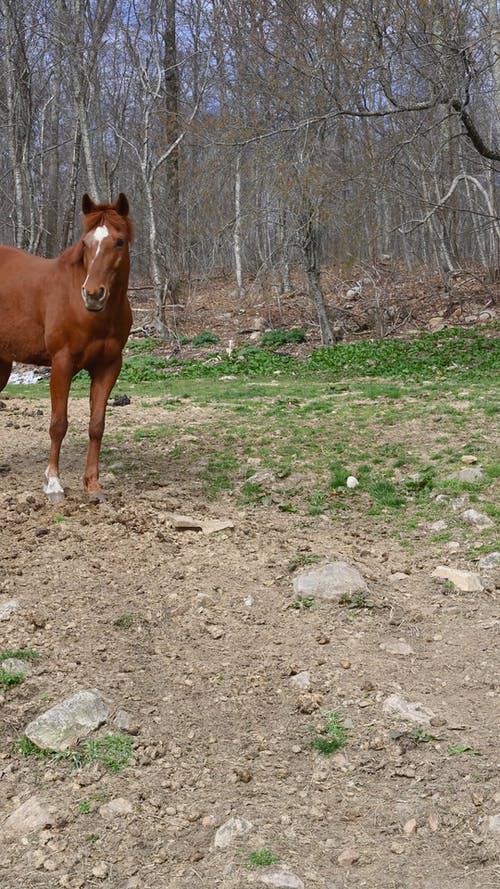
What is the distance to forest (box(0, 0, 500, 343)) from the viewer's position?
1091cm

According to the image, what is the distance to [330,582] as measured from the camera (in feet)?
14.1

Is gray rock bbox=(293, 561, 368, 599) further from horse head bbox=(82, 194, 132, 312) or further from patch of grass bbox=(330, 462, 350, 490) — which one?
horse head bbox=(82, 194, 132, 312)

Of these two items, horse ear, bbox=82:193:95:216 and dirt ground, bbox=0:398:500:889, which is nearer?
dirt ground, bbox=0:398:500:889

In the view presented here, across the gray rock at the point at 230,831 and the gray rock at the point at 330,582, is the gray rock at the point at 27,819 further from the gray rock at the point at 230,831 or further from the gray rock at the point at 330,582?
the gray rock at the point at 330,582

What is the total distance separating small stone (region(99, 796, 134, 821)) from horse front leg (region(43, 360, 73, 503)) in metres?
3.08

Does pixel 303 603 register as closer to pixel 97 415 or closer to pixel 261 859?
pixel 261 859

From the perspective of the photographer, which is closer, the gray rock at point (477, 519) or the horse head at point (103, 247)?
the horse head at point (103, 247)

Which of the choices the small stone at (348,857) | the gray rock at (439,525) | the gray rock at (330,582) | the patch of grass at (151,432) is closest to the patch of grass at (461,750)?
the small stone at (348,857)

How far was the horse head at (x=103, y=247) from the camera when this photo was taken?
5.05m

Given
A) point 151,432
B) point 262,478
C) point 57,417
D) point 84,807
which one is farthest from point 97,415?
point 84,807

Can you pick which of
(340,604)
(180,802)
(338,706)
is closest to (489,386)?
(340,604)

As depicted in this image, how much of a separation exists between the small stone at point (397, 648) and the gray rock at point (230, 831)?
1324 mm

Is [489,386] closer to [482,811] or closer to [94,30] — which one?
[482,811]

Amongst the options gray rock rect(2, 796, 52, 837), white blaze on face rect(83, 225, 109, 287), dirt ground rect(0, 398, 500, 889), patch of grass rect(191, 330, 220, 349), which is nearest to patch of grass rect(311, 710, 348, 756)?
dirt ground rect(0, 398, 500, 889)
